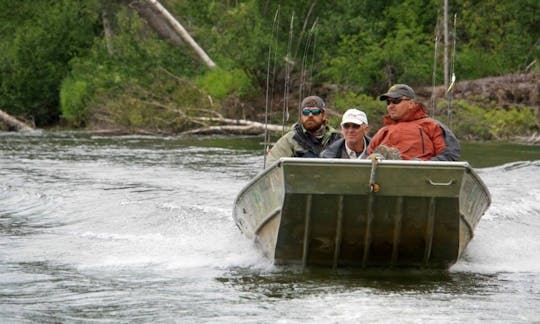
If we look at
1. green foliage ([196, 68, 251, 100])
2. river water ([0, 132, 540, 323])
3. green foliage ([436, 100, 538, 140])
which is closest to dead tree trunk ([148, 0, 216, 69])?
green foliage ([196, 68, 251, 100])

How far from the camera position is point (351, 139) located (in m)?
8.46

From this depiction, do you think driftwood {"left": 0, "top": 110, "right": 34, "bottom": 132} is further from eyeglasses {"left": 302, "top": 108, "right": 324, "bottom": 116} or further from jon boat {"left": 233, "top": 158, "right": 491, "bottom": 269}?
jon boat {"left": 233, "top": 158, "right": 491, "bottom": 269}

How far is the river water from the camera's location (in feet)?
22.1

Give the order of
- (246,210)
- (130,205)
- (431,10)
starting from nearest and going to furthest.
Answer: (246,210) < (130,205) < (431,10)

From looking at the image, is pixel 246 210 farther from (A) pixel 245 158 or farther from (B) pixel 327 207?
(A) pixel 245 158

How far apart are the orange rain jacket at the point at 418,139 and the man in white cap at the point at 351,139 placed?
0.52ft

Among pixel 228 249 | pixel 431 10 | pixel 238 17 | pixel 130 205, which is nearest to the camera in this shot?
pixel 228 249

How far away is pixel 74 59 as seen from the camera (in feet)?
118

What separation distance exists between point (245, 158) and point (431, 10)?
15.7 m

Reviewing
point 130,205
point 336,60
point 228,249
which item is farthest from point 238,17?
point 228,249

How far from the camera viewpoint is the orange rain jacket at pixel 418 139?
8297mm

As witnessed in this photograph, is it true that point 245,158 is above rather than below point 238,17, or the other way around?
below

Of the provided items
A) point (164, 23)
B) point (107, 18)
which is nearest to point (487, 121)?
point (164, 23)

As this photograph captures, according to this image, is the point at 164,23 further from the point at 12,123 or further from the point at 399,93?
the point at 399,93
